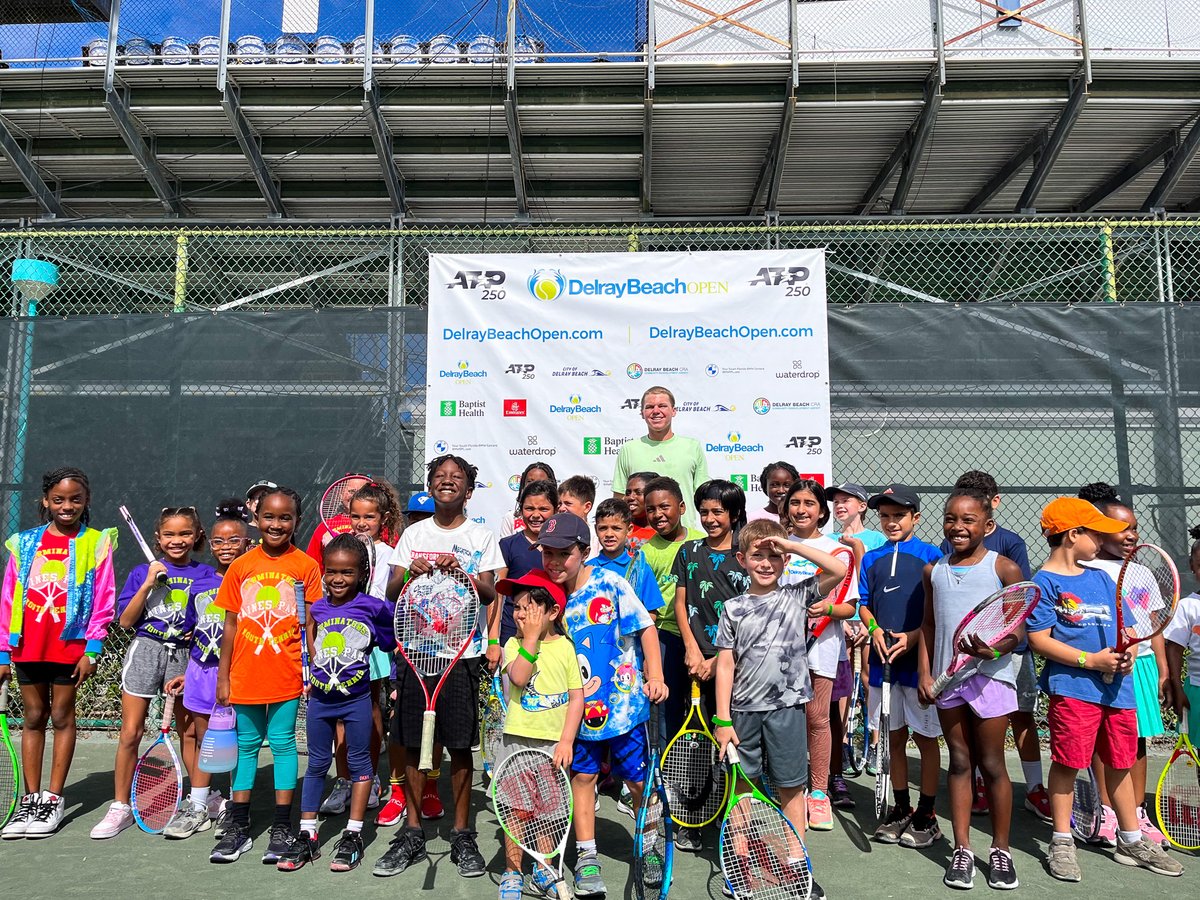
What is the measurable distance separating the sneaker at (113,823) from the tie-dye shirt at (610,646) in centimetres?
244

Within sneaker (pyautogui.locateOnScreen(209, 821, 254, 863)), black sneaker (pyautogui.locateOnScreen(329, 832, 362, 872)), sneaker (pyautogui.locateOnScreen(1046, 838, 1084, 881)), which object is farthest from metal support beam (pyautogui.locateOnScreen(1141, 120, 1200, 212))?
sneaker (pyautogui.locateOnScreen(209, 821, 254, 863))

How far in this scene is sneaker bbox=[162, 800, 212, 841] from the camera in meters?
4.38

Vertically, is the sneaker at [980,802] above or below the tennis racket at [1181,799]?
below

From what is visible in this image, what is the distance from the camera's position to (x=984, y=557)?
410 centimetres

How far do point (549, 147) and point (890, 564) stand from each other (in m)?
9.63

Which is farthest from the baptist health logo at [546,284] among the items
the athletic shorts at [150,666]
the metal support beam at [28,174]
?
the metal support beam at [28,174]

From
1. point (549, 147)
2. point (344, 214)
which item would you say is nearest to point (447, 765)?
point (549, 147)

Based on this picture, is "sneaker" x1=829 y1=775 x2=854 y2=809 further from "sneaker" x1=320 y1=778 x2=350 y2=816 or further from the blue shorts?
"sneaker" x1=320 y1=778 x2=350 y2=816

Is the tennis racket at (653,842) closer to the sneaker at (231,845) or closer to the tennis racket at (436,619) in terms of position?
the tennis racket at (436,619)

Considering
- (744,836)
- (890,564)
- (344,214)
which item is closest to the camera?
(744,836)

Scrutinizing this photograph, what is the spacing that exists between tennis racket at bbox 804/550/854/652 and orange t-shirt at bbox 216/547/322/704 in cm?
241

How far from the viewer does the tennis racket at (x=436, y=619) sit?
412 centimetres

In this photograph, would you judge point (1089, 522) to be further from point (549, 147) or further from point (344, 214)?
point (344, 214)

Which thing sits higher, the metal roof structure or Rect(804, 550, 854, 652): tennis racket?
the metal roof structure
